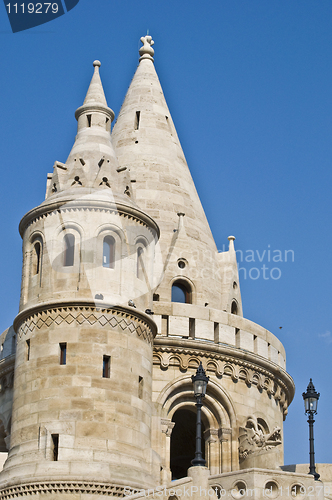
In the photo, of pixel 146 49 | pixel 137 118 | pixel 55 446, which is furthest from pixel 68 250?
pixel 146 49

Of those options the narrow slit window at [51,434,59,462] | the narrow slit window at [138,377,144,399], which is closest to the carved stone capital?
the narrow slit window at [138,377,144,399]

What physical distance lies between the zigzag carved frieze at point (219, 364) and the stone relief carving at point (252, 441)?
148 cm

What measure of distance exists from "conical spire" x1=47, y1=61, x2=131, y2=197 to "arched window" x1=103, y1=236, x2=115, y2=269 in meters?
1.70

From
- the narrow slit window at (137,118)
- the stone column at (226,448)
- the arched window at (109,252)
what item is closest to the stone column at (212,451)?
the stone column at (226,448)

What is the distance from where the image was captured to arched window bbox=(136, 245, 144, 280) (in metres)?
26.1

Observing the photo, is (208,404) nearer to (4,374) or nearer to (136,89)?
(4,374)

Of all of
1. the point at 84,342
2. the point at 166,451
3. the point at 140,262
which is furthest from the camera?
the point at 166,451

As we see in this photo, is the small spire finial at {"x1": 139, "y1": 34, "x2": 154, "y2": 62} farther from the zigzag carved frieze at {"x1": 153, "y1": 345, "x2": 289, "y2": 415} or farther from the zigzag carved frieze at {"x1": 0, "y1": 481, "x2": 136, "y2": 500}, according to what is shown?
the zigzag carved frieze at {"x1": 0, "y1": 481, "x2": 136, "y2": 500}

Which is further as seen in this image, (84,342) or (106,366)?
(106,366)

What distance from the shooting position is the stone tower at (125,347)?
900 inches

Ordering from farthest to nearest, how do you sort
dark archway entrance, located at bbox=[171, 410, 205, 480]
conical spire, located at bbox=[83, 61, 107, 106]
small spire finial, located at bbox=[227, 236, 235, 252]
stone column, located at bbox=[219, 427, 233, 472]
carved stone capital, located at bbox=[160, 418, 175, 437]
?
small spire finial, located at bbox=[227, 236, 235, 252], dark archway entrance, located at bbox=[171, 410, 205, 480], conical spire, located at bbox=[83, 61, 107, 106], stone column, located at bbox=[219, 427, 233, 472], carved stone capital, located at bbox=[160, 418, 175, 437]

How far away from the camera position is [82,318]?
24125 mm

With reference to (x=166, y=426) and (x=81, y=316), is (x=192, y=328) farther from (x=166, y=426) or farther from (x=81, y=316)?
(x=81, y=316)

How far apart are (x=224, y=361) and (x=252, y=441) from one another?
8.92 feet
